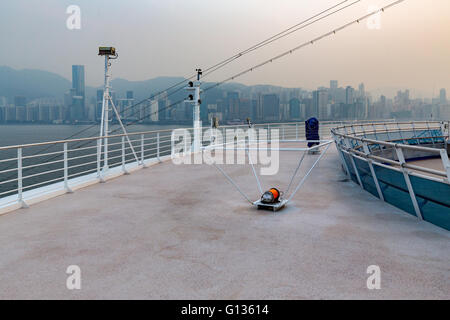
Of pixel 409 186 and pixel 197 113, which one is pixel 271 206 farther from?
pixel 197 113

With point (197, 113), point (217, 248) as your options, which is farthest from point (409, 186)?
point (197, 113)

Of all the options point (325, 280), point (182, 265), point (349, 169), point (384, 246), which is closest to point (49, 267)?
point (182, 265)

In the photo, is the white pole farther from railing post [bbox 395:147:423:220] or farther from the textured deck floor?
railing post [bbox 395:147:423:220]

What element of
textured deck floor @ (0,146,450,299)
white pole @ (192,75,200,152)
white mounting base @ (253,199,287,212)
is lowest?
textured deck floor @ (0,146,450,299)

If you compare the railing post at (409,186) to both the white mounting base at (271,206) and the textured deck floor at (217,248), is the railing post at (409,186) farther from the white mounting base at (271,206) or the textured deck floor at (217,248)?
the white mounting base at (271,206)

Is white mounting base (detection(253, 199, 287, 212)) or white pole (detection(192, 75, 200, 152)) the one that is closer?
white mounting base (detection(253, 199, 287, 212))

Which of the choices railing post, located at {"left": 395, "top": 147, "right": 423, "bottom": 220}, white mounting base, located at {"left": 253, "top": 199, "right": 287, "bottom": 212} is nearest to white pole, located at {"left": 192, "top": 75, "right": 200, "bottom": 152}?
white mounting base, located at {"left": 253, "top": 199, "right": 287, "bottom": 212}

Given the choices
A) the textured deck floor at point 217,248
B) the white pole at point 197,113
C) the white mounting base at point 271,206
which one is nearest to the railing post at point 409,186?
the textured deck floor at point 217,248
